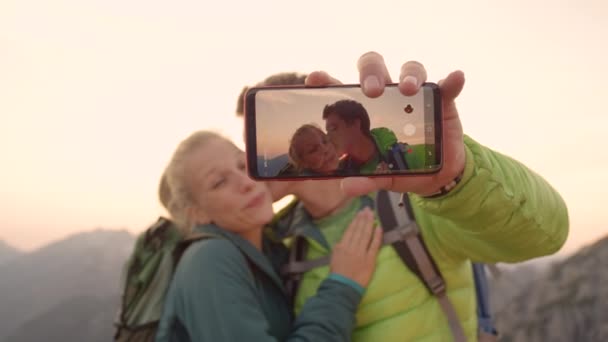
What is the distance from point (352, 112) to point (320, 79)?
→ 193 millimetres

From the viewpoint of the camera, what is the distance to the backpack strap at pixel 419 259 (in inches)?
133

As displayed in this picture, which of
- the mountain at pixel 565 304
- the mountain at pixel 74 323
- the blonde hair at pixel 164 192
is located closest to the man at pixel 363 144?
the blonde hair at pixel 164 192

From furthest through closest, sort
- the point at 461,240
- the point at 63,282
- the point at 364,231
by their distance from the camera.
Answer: the point at 63,282, the point at 364,231, the point at 461,240

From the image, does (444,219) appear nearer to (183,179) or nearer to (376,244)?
(376,244)

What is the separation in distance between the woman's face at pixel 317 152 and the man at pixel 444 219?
0.15m

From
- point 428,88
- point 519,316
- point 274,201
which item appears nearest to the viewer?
point 428,88

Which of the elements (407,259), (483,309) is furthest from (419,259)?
(483,309)

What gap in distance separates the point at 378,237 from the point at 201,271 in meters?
1.11

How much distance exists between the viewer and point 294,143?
2.41m

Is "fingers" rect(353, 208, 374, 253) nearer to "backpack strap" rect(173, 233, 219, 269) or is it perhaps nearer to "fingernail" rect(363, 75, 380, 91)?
"backpack strap" rect(173, 233, 219, 269)

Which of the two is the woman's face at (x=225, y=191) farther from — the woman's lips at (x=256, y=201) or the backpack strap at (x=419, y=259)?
the backpack strap at (x=419, y=259)

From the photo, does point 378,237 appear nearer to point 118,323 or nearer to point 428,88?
Answer: point 428,88

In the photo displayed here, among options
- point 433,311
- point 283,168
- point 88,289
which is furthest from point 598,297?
point 88,289

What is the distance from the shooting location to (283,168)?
2373 mm
